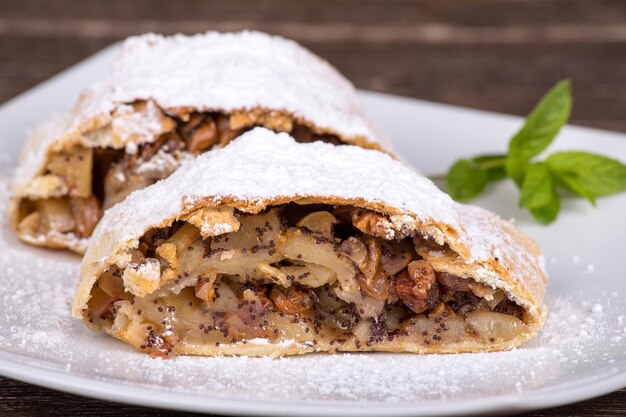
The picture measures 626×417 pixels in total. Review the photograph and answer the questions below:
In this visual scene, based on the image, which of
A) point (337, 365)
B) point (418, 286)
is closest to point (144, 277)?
point (337, 365)

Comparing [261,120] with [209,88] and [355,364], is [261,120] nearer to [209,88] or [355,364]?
[209,88]

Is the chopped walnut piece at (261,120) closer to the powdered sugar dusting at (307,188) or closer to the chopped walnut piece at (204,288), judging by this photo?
the powdered sugar dusting at (307,188)

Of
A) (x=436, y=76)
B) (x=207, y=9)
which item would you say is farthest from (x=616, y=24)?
(x=207, y=9)

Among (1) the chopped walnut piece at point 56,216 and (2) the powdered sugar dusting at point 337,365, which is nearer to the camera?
(2) the powdered sugar dusting at point 337,365

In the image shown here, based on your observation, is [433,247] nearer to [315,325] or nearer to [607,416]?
[315,325]

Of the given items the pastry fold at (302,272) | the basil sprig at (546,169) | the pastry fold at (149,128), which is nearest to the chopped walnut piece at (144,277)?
the pastry fold at (302,272)

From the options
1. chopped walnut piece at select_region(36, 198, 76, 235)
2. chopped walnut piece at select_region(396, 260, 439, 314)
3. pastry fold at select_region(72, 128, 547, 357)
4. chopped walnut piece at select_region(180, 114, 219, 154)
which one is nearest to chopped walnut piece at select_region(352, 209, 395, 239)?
pastry fold at select_region(72, 128, 547, 357)
